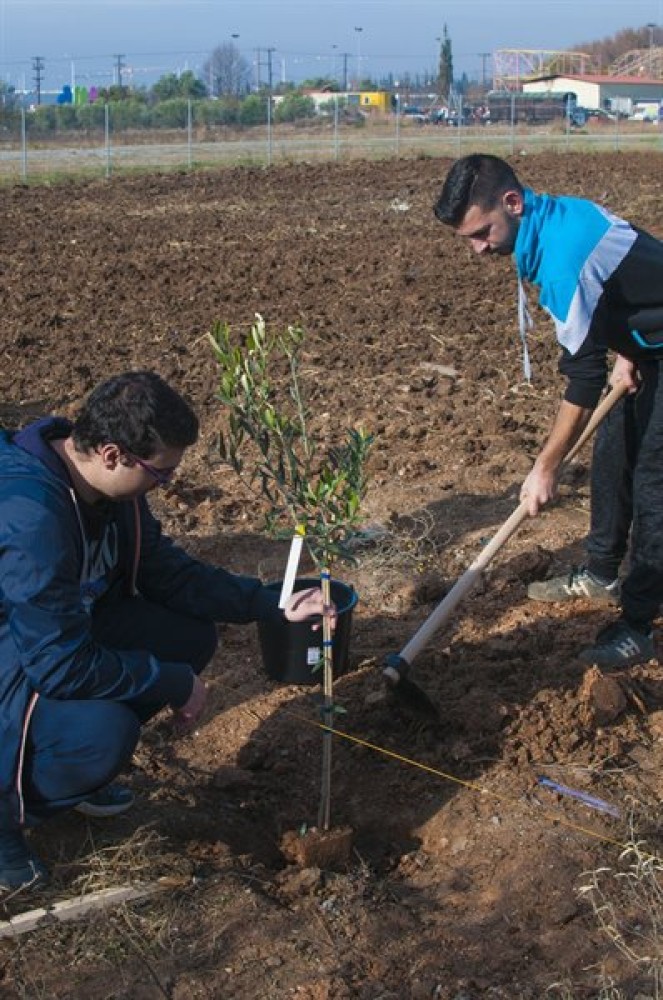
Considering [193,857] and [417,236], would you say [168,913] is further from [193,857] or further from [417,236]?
[417,236]

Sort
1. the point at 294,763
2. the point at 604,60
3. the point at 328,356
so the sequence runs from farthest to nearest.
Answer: the point at 604,60
the point at 328,356
the point at 294,763

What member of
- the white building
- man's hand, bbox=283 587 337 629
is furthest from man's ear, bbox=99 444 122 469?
the white building

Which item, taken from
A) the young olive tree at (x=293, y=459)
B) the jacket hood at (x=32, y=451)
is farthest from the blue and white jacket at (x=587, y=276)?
the jacket hood at (x=32, y=451)

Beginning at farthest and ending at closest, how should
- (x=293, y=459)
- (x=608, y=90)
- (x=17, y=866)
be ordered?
1. (x=608, y=90)
2. (x=293, y=459)
3. (x=17, y=866)

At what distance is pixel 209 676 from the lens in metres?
5.07

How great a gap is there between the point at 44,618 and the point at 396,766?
5.25ft

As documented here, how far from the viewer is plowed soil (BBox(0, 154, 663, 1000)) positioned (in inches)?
131

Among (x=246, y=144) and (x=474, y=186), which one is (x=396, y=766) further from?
(x=246, y=144)

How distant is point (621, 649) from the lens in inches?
190

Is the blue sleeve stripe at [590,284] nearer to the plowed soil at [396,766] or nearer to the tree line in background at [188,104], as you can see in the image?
the plowed soil at [396,766]

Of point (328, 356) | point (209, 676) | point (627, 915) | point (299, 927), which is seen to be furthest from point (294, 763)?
point (328, 356)

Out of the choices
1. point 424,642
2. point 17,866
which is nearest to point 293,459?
point 424,642

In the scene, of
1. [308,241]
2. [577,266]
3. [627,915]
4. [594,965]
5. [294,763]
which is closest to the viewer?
[594,965]

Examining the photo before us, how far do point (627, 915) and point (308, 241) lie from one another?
1234 cm
